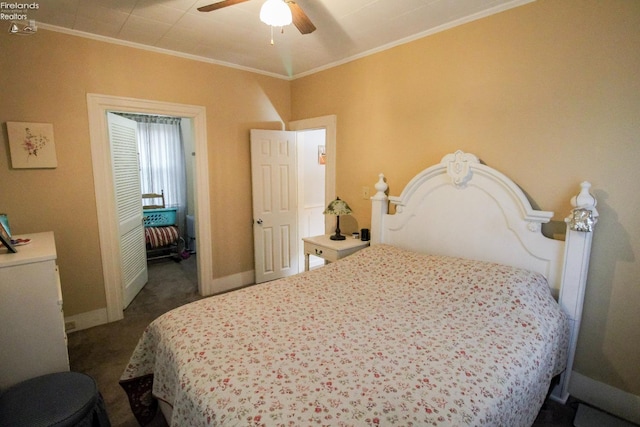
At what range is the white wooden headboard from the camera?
6.08 ft

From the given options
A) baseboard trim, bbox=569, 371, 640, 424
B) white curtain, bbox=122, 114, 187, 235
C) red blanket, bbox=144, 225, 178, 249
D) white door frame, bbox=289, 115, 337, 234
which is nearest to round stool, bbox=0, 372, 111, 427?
white door frame, bbox=289, 115, 337, 234

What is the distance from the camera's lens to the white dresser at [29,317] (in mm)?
1724

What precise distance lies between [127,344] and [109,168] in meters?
1.56

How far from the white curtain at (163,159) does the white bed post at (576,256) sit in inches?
209

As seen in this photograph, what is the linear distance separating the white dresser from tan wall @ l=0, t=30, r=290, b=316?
2.86 feet

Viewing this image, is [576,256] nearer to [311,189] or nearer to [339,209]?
[339,209]

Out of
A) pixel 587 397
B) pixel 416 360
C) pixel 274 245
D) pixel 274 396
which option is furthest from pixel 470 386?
pixel 274 245

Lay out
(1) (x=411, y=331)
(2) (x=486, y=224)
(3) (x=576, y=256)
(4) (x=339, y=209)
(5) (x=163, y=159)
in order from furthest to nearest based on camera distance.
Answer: (5) (x=163, y=159), (4) (x=339, y=209), (2) (x=486, y=224), (3) (x=576, y=256), (1) (x=411, y=331)

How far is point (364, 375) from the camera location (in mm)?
1243

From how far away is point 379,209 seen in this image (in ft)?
9.46

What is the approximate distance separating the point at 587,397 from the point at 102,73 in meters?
4.36

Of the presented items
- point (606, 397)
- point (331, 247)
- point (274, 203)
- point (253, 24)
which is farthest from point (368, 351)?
point (274, 203)

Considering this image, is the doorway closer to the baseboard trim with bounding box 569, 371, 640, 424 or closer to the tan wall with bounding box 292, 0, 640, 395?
the tan wall with bounding box 292, 0, 640, 395

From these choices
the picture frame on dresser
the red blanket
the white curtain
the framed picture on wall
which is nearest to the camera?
the picture frame on dresser
